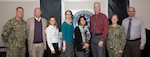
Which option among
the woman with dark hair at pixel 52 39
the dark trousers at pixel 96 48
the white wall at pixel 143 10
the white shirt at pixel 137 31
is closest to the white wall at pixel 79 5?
the white wall at pixel 143 10

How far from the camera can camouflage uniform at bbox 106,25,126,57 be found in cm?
427

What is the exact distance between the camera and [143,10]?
585 centimetres

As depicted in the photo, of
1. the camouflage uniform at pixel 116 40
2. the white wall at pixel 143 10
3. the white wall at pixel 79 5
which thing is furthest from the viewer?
the white wall at pixel 143 10

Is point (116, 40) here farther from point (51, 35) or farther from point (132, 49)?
point (51, 35)

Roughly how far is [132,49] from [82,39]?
1114mm

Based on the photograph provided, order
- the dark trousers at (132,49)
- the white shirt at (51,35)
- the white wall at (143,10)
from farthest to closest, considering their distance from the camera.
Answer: the white wall at (143,10)
the dark trousers at (132,49)
the white shirt at (51,35)

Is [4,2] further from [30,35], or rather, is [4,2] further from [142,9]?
[142,9]

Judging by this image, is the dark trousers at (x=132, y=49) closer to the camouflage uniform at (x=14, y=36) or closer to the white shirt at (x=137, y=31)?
the white shirt at (x=137, y=31)

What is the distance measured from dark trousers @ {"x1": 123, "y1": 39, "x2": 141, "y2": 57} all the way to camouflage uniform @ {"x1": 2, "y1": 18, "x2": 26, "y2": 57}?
86.2 inches

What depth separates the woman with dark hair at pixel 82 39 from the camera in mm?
4160

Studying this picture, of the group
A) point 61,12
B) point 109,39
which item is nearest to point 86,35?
point 109,39

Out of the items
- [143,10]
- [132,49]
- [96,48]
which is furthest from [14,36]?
[143,10]

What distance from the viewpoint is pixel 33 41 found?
166 inches

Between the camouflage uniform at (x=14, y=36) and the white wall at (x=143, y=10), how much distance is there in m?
3.26
